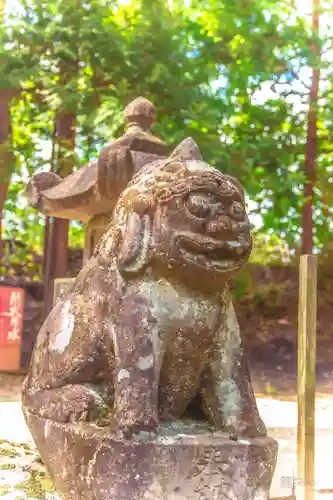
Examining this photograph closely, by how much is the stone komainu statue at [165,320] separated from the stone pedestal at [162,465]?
55 millimetres

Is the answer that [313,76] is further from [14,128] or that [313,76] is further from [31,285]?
[31,285]

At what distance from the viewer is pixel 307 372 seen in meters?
2.46

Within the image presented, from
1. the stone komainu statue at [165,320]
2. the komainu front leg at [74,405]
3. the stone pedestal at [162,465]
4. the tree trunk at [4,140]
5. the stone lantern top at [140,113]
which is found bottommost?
the stone pedestal at [162,465]

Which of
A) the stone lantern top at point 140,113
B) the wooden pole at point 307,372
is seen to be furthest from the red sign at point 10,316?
the wooden pole at point 307,372

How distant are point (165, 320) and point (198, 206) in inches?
14.5

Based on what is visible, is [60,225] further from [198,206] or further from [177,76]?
[198,206]

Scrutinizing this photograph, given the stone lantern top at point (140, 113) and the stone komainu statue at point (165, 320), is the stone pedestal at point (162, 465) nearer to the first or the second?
the stone komainu statue at point (165, 320)

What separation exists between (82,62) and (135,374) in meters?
7.07

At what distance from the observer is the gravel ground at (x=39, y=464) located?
201cm

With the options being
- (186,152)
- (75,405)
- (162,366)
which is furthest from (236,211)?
(75,405)

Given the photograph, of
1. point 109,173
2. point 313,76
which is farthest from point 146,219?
point 313,76

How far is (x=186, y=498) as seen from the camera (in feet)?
5.50

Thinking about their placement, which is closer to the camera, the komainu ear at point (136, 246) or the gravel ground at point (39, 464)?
the komainu ear at point (136, 246)

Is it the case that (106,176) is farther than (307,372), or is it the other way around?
(106,176)
